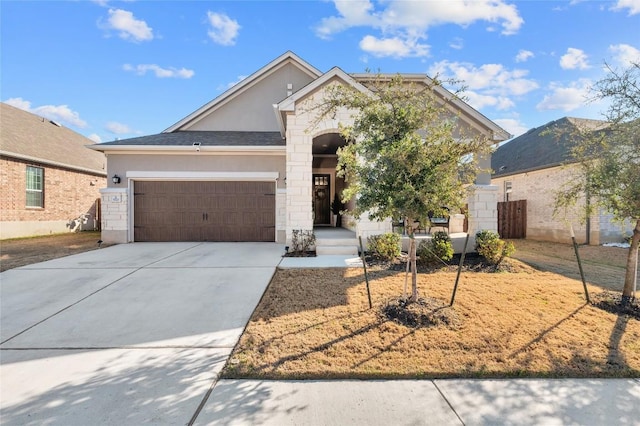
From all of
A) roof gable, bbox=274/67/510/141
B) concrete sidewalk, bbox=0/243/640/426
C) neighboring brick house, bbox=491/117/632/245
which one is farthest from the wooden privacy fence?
concrete sidewalk, bbox=0/243/640/426

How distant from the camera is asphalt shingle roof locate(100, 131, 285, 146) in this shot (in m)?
11.7

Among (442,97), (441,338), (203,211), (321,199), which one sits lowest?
(441,338)

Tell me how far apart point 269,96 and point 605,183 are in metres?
12.9

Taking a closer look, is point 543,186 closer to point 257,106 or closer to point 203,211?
point 257,106

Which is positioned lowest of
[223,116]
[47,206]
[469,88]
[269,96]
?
[47,206]

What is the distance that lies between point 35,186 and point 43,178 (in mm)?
516

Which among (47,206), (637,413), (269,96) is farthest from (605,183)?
(47,206)

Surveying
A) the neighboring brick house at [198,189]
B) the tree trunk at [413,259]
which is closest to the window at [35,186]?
the neighboring brick house at [198,189]

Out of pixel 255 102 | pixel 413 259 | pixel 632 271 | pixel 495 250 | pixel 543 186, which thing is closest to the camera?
pixel 413 259

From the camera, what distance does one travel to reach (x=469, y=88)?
4777mm

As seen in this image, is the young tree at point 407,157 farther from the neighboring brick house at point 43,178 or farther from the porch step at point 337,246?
the neighboring brick house at point 43,178

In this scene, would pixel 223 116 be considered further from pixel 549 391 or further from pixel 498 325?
pixel 549 391

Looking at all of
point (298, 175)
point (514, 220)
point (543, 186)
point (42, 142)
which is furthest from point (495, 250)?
point (42, 142)

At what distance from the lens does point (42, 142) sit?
15648 millimetres
